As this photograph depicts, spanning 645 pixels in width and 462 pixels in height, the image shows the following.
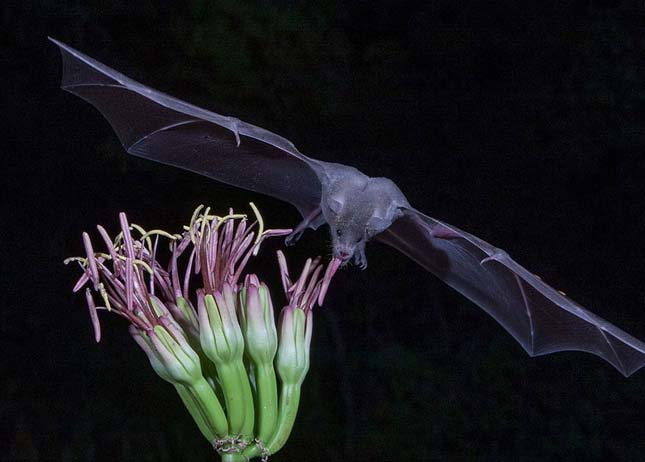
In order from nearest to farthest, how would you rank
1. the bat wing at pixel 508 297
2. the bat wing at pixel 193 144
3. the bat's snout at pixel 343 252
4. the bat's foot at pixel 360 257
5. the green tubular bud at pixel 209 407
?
the green tubular bud at pixel 209 407, the bat's snout at pixel 343 252, the bat's foot at pixel 360 257, the bat wing at pixel 508 297, the bat wing at pixel 193 144

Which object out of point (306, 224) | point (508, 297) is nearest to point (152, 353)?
point (306, 224)

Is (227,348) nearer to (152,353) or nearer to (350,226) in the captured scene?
(152,353)

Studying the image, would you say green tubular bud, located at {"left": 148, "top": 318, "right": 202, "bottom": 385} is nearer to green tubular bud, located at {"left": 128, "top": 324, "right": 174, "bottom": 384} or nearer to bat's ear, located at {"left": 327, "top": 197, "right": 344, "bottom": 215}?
green tubular bud, located at {"left": 128, "top": 324, "right": 174, "bottom": 384}

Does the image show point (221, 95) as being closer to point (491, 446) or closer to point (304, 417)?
point (304, 417)

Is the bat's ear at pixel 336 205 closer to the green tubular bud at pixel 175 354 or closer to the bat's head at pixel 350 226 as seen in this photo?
the bat's head at pixel 350 226

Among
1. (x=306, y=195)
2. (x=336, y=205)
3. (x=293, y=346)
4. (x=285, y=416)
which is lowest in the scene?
(x=285, y=416)

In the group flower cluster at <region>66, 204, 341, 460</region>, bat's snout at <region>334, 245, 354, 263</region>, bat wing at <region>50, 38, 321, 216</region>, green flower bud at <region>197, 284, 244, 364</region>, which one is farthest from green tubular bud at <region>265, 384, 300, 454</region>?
bat wing at <region>50, 38, 321, 216</region>

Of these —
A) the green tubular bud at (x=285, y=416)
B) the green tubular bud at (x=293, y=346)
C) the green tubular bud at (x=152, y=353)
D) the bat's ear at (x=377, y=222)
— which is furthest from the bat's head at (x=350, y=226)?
the green tubular bud at (x=152, y=353)
